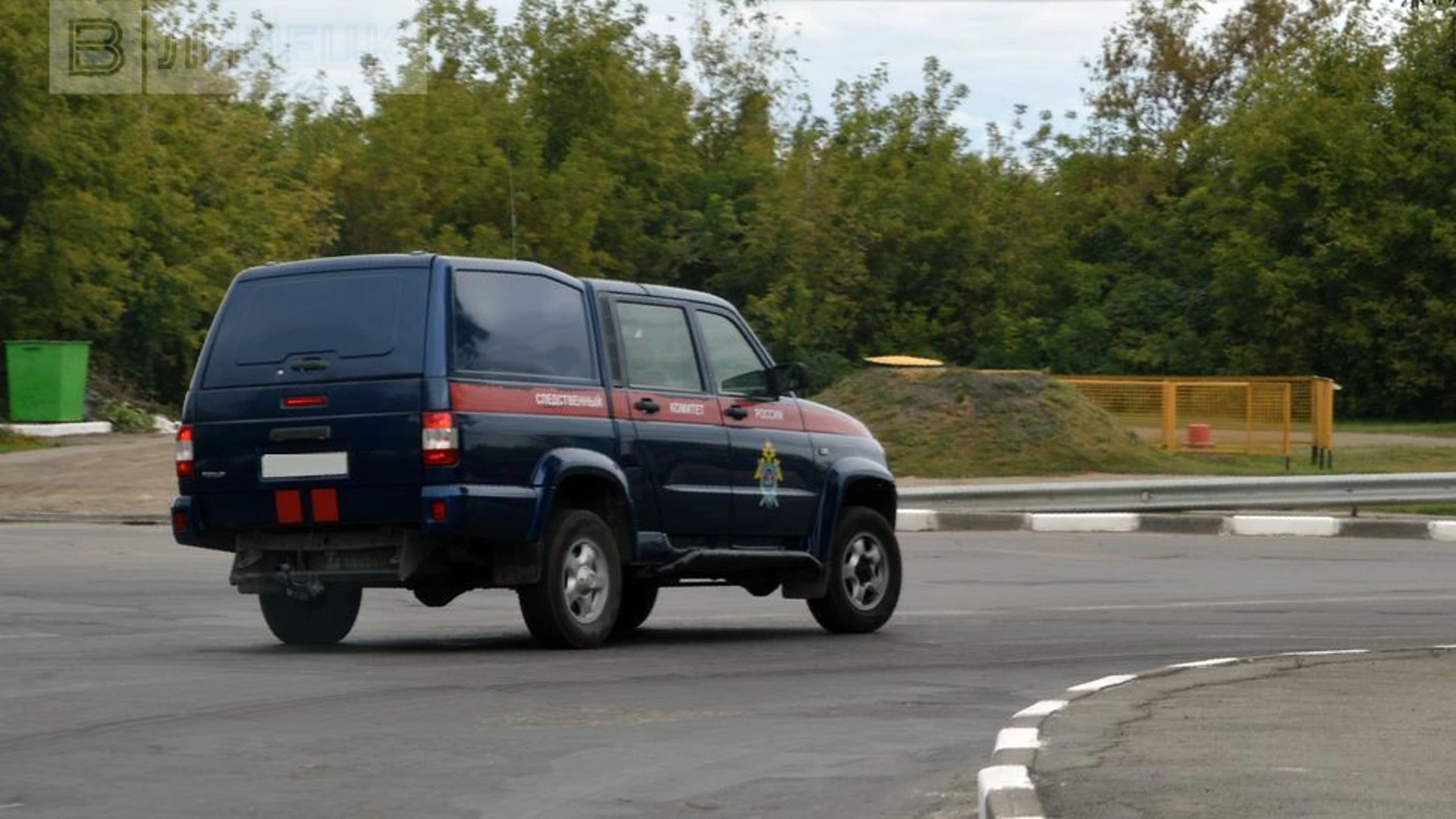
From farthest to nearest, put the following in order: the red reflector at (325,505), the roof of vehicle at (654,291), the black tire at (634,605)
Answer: the black tire at (634,605) → the roof of vehicle at (654,291) → the red reflector at (325,505)

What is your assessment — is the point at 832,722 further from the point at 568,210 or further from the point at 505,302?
the point at 568,210

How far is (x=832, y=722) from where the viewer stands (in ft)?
32.6

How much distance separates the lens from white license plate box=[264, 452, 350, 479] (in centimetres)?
1250

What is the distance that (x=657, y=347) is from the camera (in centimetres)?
1415

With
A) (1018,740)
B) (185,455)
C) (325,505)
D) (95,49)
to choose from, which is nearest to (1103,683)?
(1018,740)

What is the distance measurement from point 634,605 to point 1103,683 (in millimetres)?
4582

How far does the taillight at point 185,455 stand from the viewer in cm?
1305

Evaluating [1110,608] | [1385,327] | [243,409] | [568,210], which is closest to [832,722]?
[243,409]

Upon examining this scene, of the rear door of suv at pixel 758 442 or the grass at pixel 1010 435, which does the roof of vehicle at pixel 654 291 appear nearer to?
the rear door of suv at pixel 758 442

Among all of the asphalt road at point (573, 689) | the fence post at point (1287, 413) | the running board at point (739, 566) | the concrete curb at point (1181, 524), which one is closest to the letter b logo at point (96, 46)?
the fence post at point (1287, 413)

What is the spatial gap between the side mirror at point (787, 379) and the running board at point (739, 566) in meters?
0.96

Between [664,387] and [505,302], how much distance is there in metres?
1.33

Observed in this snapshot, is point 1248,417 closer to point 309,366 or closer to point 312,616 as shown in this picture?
point 312,616

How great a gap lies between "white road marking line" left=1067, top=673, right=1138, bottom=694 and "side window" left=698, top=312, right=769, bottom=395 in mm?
3663
